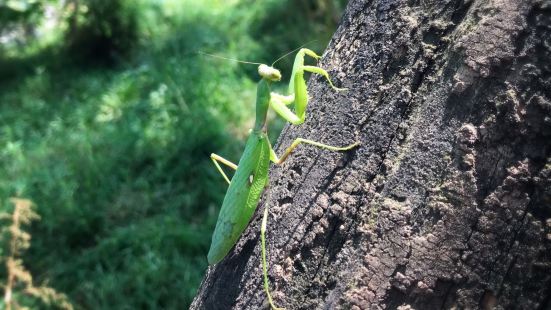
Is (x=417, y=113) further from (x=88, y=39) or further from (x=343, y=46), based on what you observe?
(x=88, y=39)

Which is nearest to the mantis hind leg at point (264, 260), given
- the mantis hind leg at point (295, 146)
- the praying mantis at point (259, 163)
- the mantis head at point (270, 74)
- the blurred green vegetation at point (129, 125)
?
the praying mantis at point (259, 163)

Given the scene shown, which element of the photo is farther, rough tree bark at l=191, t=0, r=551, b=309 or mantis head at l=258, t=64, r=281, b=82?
mantis head at l=258, t=64, r=281, b=82

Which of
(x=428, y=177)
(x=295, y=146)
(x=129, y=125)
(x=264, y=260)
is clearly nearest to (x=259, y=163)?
(x=295, y=146)

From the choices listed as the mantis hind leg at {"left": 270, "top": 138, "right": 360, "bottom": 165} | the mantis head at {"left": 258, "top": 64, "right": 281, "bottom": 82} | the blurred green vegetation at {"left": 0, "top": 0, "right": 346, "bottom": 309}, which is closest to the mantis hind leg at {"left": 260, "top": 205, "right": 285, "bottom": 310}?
the mantis hind leg at {"left": 270, "top": 138, "right": 360, "bottom": 165}

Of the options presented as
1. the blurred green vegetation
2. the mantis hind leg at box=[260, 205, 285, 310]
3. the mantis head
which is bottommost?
the blurred green vegetation

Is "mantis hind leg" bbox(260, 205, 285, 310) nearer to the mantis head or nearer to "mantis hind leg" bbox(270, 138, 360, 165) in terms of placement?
"mantis hind leg" bbox(270, 138, 360, 165)

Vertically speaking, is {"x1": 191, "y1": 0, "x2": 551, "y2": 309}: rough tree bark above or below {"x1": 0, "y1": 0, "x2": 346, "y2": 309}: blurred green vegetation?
above

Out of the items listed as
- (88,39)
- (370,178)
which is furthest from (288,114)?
(88,39)

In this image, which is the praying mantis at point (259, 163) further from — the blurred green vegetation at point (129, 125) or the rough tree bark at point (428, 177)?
the blurred green vegetation at point (129, 125)
